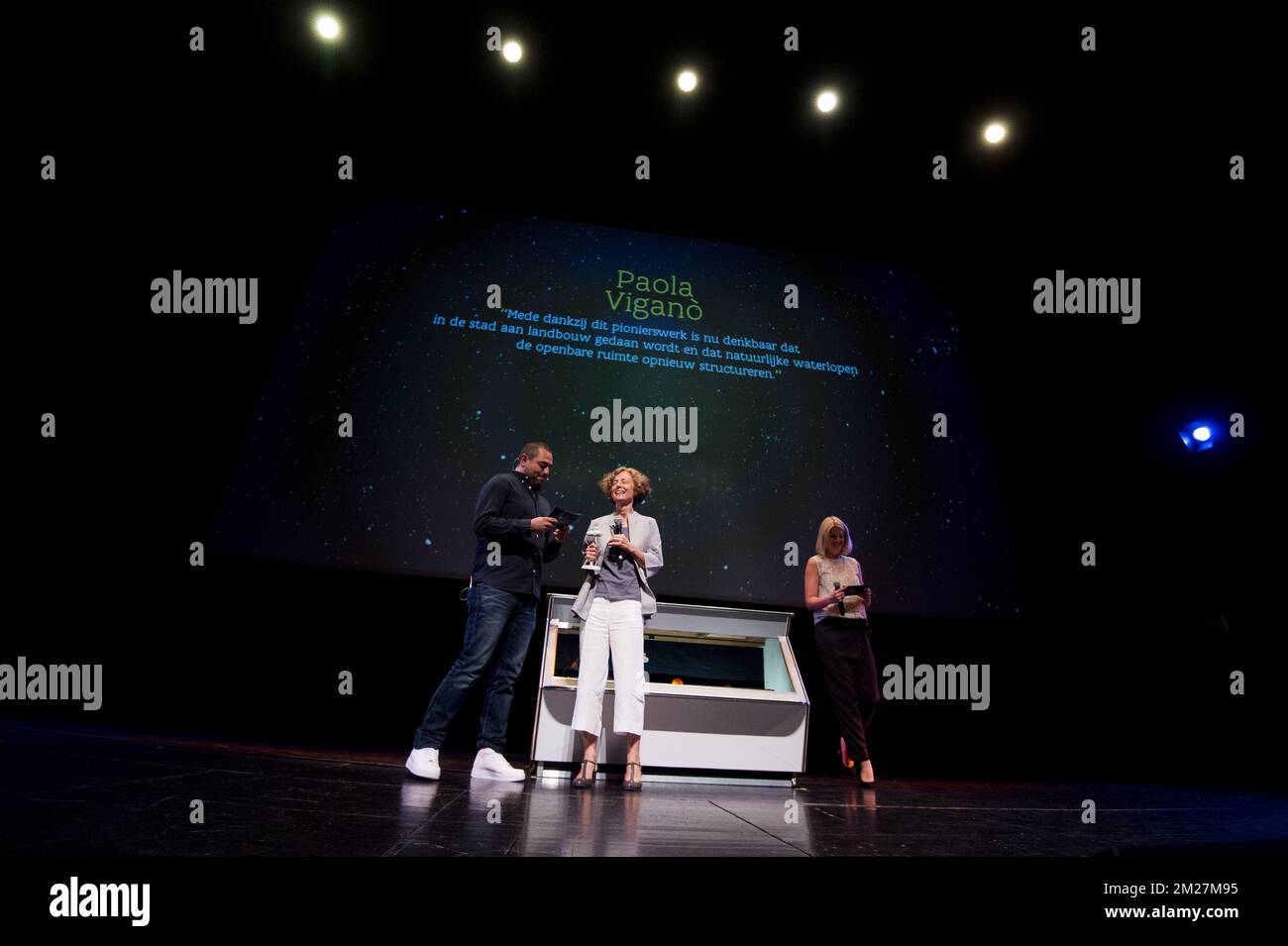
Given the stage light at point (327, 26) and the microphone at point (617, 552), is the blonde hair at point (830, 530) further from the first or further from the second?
the stage light at point (327, 26)

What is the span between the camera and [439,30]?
4.48 meters

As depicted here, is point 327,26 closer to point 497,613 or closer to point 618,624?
point 497,613

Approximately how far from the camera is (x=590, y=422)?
4742mm

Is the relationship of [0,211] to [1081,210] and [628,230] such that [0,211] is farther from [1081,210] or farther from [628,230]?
[1081,210]

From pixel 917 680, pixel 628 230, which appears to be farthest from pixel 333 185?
pixel 917 680

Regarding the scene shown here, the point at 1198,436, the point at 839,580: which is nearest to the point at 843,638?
the point at 839,580

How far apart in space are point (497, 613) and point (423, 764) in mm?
720

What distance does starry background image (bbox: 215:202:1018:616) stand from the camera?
438 cm

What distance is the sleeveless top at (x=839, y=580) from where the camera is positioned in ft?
13.3

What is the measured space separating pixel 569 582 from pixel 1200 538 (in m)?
4.94

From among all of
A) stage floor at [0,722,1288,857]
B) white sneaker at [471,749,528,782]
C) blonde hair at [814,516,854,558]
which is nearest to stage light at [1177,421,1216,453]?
stage floor at [0,722,1288,857]

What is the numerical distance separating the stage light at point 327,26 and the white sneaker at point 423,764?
14.5 feet

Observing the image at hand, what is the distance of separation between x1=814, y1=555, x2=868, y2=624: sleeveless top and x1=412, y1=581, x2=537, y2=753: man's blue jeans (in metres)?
1.73

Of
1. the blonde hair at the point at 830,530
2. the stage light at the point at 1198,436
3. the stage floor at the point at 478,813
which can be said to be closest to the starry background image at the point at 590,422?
the blonde hair at the point at 830,530
